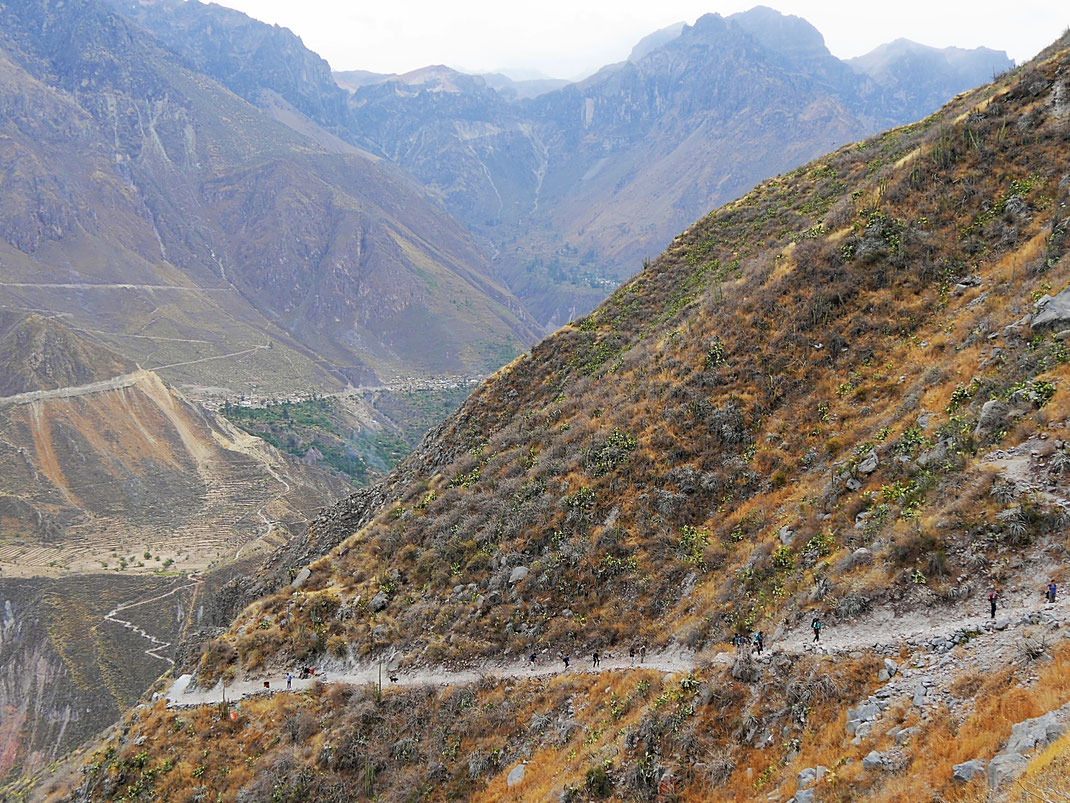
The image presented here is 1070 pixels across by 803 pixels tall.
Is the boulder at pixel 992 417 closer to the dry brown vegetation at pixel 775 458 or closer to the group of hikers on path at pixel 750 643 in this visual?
the dry brown vegetation at pixel 775 458

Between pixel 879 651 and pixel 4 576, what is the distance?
92.9 m

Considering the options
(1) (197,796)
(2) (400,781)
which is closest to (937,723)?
(2) (400,781)

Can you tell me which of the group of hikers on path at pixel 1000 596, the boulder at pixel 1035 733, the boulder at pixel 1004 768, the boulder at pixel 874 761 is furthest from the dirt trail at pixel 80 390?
the boulder at pixel 1035 733

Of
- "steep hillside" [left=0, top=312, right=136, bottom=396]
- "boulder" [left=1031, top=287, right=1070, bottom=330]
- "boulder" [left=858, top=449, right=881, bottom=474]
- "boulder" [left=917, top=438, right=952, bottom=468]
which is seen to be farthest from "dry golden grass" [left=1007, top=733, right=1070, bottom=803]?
"steep hillside" [left=0, top=312, right=136, bottom=396]

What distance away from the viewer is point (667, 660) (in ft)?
58.0

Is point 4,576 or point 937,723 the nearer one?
point 937,723

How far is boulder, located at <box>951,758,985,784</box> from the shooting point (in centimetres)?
859

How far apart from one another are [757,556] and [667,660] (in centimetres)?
413

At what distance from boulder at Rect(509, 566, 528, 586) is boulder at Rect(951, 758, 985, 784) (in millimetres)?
16694

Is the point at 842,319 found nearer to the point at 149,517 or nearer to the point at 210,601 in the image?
the point at 210,601

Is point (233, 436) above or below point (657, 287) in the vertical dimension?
below

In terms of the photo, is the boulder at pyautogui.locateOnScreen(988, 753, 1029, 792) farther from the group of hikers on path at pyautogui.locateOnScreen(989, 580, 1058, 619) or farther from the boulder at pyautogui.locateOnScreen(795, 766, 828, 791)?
the group of hikers on path at pyautogui.locateOnScreen(989, 580, 1058, 619)

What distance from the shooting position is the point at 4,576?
2778 inches

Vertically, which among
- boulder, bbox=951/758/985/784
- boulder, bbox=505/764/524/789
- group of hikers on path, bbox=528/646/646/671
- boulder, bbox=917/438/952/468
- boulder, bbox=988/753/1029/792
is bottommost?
boulder, bbox=505/764/524/789
